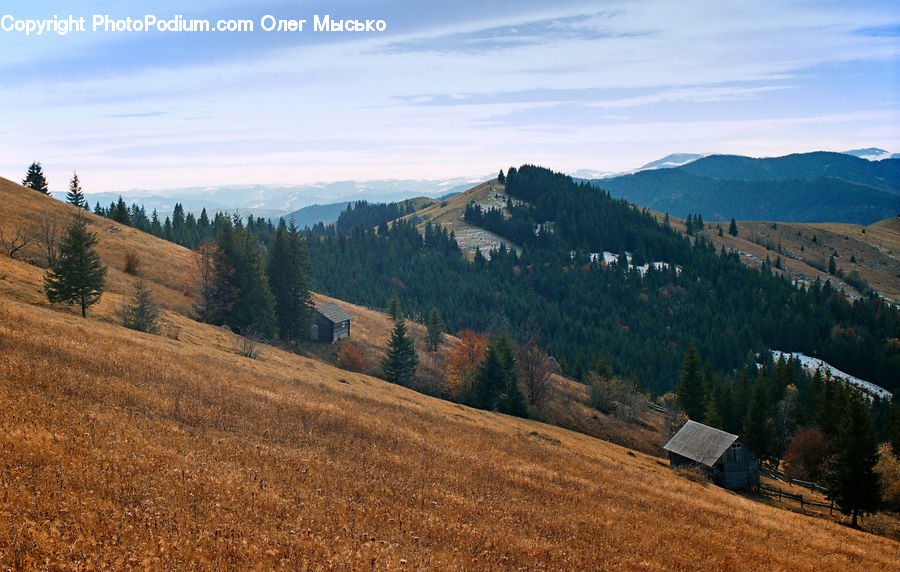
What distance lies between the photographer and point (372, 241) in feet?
640

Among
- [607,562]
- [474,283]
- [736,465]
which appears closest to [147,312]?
[607,562]

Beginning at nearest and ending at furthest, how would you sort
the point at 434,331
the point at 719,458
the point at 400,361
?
the point at 719,458 → the point at 400,361 → the point at 434,331

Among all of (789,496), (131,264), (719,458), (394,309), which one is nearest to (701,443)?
(719,458)

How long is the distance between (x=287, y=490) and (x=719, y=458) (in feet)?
164

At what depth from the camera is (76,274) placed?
137ft

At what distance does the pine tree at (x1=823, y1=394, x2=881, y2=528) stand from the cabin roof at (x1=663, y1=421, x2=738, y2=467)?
31.3 feet

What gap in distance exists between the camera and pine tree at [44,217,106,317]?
41531 mm

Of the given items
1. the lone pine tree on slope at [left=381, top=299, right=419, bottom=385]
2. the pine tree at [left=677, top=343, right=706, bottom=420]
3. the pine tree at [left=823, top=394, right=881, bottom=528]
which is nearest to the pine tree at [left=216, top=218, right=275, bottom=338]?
the lone pine tree on slope at [left=381, top=299, right=419, bottom=385]

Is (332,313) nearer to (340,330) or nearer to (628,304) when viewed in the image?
(340,330)

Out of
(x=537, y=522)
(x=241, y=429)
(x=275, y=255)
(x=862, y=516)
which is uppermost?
(x=275, y=255)

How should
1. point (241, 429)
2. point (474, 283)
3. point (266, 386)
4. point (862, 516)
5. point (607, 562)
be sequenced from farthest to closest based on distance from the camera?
point (474, 283) → point (862, 516) → point (266, 386) → point (241, 429) → point (607, 562)

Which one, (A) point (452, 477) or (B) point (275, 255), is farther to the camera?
(B) point (275, 255)

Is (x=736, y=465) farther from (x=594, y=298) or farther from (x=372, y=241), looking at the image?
(x=372, y=241)

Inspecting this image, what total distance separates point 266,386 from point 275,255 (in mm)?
42676
